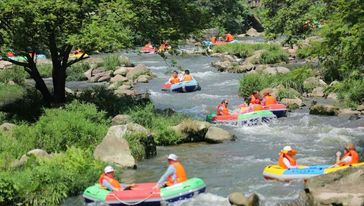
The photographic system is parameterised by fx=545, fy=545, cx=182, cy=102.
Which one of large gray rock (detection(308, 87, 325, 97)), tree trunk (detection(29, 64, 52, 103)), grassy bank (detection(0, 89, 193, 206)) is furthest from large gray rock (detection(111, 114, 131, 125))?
large gray rock (detection(308, 87, 325, 97))

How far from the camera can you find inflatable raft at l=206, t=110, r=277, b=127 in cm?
2286

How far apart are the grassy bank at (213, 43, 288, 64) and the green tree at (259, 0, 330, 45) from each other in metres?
17.8

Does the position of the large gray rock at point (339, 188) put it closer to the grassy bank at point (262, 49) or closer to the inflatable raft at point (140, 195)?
the inflatable raft at point (140, 195)

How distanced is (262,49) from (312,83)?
12848 mm

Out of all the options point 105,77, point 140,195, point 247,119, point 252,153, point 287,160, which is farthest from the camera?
point 105,77

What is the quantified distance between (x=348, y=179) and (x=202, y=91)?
2045cm

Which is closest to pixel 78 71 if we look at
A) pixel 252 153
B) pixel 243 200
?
pixel 252 153

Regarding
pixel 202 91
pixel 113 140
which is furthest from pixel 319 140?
pixel 202 91

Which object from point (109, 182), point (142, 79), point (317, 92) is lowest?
point (109, 182)

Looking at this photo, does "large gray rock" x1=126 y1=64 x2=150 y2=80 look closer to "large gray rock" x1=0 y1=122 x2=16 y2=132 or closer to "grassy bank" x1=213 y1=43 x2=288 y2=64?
"grassy bank" x1=213 y1=43 x2=288 y2=64

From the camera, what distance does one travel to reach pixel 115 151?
16250mm

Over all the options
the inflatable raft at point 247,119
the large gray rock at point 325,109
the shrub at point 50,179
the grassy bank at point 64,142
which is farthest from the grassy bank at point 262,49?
the shrub at point 50,179

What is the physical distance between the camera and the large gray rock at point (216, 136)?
64.8 ft

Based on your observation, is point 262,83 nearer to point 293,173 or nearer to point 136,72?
point 136,72
